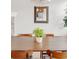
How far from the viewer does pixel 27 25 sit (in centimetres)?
702

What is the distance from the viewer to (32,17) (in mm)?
7059

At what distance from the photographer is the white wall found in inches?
275

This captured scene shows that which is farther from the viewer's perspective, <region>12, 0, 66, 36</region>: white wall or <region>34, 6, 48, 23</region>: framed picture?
<region>34, 6, 48, 23</region>: framed picture

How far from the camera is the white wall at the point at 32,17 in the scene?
6.99 m

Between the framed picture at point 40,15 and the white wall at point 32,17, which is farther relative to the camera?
the framed picture at point 40,15
